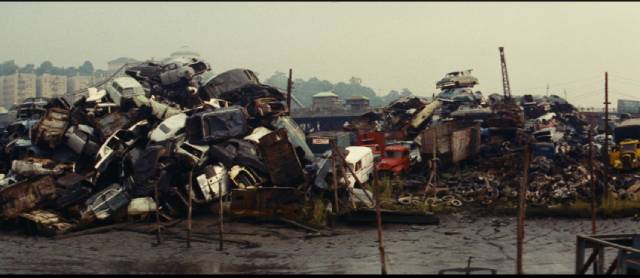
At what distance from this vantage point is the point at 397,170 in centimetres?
3516

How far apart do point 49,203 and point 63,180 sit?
1.31m

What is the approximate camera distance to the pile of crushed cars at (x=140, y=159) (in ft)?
94.8

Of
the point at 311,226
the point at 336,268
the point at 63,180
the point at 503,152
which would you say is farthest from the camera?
the point at 503,152

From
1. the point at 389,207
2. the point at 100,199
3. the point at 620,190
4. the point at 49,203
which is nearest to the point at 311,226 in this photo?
the point at 389,207

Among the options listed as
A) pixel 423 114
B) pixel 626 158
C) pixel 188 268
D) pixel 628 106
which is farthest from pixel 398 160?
pixel 628 106

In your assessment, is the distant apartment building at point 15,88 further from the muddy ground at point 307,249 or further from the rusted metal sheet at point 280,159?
the rusted metal sheet at point 280,159

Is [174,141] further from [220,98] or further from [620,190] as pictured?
[620,190]

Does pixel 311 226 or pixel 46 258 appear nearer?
pixel 46 258

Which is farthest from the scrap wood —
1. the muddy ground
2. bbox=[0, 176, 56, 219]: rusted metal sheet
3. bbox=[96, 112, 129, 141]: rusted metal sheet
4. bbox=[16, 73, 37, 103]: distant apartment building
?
bbox=[16, 73, 37, 103]: distant apartment building

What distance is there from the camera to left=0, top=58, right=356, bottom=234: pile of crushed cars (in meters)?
28.9

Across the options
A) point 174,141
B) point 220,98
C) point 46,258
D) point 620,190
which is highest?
point 220,98

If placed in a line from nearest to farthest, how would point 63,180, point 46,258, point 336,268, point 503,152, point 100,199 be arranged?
point 336,268 < point 46,258 < point 100,199 < point 63,180 < point 503,152

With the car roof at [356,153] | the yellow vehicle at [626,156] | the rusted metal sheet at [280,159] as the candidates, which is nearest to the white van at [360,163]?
the car roof at [356,153]

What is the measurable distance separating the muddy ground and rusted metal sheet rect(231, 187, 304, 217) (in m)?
0.57
